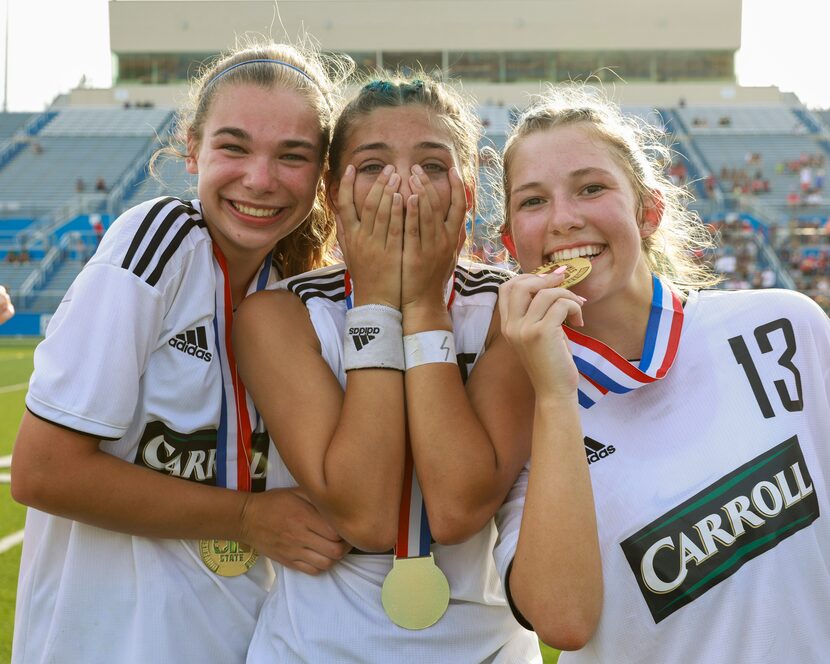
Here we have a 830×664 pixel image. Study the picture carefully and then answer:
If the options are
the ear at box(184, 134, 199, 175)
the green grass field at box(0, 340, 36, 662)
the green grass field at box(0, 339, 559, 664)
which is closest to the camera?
the ear at box(184, 134, 199, 175)

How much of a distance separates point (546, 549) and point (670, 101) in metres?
43.8

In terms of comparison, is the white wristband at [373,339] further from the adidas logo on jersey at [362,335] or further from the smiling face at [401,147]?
the smiling face at [401,147]

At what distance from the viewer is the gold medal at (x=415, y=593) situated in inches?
75.3

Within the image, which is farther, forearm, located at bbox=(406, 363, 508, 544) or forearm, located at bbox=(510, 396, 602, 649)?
forearm, located at bbox=(406, 363, 508, 544)

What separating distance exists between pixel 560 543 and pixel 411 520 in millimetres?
389

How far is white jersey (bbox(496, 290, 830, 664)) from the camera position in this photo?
72.1 inches

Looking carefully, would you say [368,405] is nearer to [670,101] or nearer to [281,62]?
[281,62]

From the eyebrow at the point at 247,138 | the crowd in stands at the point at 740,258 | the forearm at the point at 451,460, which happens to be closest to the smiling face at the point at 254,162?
the eyebrow at the point at 247,138

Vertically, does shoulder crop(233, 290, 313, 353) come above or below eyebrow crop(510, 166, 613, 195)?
below

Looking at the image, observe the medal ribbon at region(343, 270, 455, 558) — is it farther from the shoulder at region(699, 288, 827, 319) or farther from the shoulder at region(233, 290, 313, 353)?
the shoulder at region(699, 288, 827, 319)

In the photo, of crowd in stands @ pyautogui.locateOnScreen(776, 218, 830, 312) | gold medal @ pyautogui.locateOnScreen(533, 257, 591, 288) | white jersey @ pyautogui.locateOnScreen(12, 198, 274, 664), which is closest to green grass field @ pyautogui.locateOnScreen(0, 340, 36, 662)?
white jersey @ pyautogui.locateOnScreen(12, 198, 274, 664)

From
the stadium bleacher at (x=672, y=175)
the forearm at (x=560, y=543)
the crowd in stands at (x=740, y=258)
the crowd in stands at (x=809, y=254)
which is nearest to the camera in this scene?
the forearm at (x=560, y=543)

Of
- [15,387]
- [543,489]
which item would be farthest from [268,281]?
[15,387]

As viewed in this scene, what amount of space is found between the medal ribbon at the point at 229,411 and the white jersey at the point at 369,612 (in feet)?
0.34
